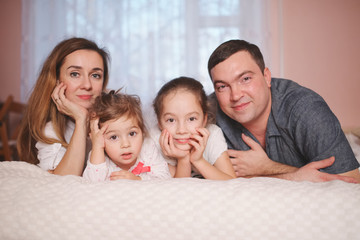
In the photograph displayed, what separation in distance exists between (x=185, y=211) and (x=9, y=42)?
4087 mm

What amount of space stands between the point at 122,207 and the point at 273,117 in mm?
1023

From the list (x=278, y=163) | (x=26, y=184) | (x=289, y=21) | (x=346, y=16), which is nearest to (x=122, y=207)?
(x=26, y=184)

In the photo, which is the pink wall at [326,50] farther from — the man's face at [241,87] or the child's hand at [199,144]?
the child's hand at [199,144]

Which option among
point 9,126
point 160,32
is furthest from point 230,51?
point 9,126

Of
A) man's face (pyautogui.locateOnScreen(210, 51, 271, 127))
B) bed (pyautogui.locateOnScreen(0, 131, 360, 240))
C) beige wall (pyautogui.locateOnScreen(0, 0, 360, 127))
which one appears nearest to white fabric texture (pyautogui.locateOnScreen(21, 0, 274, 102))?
beige wall (pyautogui.locateOnScreen(0, 0, 360, 127))

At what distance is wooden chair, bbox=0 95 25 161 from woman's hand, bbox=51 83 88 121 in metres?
1.71

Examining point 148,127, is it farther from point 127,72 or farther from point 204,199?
point 127,72

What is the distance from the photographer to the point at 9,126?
12.7 ft

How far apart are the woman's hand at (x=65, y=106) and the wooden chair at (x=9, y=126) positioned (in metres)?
1.71

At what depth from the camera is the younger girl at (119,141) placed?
128cm

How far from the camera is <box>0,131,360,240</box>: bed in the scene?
80 cm

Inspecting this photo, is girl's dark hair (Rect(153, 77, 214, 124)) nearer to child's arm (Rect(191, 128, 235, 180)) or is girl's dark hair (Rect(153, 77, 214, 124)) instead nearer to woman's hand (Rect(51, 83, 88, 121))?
child's arm (Rect(191, 128, 235, 180))

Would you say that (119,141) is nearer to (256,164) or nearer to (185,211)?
(185,211)

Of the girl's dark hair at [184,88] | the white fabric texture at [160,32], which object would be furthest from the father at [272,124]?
the white fabric texture at [160,32]
